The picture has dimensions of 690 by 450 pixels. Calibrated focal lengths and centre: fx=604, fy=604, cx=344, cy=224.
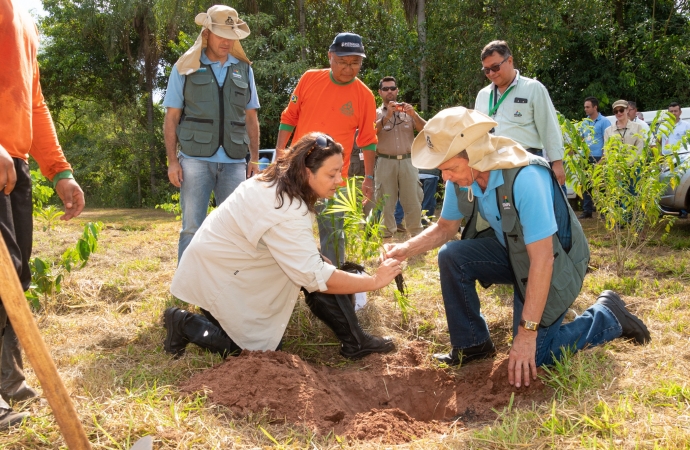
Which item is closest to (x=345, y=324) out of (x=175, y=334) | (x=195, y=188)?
(x=175, y=334)

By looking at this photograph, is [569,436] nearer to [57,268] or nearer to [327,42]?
[57,268]

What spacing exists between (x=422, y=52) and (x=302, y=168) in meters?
11.8

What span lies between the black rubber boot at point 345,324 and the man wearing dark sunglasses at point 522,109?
6.77ft

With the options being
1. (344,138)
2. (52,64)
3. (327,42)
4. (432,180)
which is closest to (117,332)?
(344,138)

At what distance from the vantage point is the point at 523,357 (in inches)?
116

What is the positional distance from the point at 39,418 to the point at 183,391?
0.61 metres

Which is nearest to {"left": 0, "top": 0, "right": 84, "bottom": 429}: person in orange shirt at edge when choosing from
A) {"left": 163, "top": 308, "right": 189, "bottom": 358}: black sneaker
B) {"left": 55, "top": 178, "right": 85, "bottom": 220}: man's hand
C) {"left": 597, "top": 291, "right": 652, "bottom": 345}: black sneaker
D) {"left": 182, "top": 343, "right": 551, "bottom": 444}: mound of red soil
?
{"left": 55, "top": 178, "right": 85, "bottom": 220}: man's hand

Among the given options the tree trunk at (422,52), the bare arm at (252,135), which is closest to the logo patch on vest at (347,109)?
the bare arm at (252,135)

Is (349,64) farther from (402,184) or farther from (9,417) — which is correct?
(9,417)

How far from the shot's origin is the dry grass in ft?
8.01

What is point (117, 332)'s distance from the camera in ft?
13.2

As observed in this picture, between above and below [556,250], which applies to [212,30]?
above

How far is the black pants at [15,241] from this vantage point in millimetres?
2477

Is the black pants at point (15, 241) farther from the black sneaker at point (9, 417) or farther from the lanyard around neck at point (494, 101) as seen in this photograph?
the lanyard around neck at point (494, 101)
